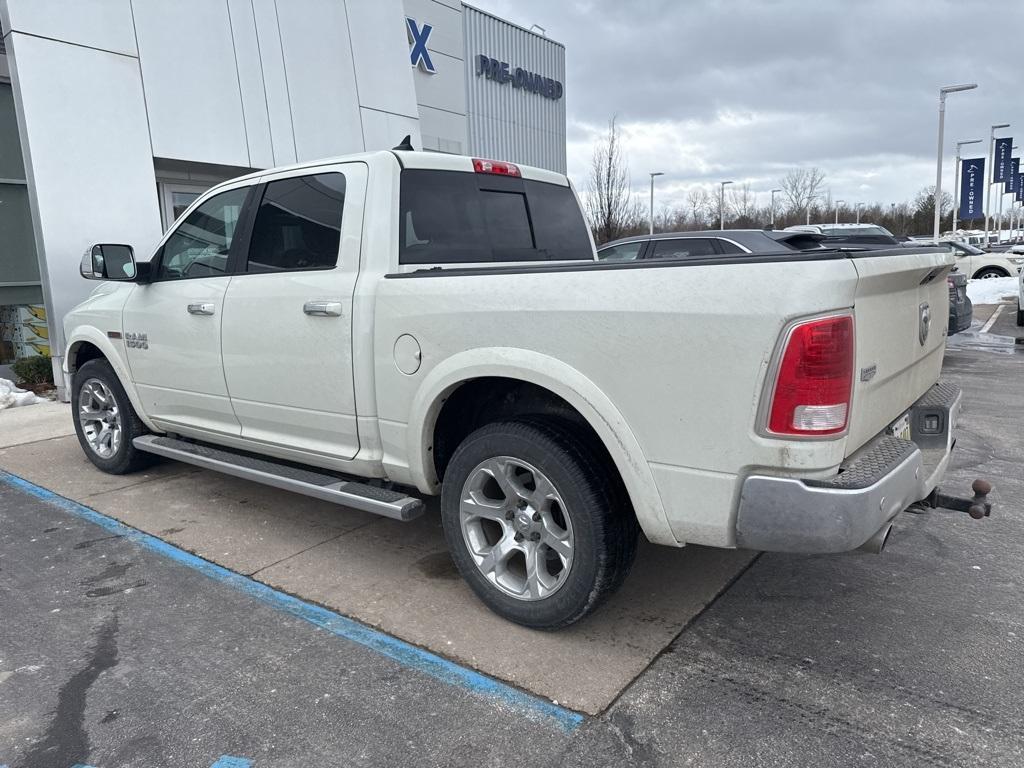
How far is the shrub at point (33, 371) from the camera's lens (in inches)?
372

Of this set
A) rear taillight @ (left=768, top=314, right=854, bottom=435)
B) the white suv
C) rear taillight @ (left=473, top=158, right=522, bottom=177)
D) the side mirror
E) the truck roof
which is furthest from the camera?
the white suv

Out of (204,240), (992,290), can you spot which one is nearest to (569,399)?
(204,240)

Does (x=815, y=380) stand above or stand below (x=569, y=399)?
above

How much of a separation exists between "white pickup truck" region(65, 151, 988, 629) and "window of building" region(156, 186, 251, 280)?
0.02 meters

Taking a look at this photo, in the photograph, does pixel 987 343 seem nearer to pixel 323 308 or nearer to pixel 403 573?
pixel 403 573

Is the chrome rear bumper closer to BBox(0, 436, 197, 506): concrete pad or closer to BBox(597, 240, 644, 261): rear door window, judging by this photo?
BBox(0, 436, 197, 506): concrete pad

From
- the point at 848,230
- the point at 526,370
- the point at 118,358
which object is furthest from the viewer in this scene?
the point at 848,230

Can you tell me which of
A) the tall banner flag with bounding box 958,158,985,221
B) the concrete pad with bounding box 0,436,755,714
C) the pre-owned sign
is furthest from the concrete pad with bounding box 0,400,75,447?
the tall banner flag with bounding box 958,158,985,221

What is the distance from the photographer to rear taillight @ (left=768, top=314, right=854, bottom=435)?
7.70 feet

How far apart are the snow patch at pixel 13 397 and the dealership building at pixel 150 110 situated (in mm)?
474

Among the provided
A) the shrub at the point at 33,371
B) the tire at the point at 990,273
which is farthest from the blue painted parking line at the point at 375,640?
the tire at the point at 990,273

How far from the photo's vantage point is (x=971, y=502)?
3098 mm

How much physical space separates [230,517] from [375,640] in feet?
6.23

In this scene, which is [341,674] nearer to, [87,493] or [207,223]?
[207,223]
